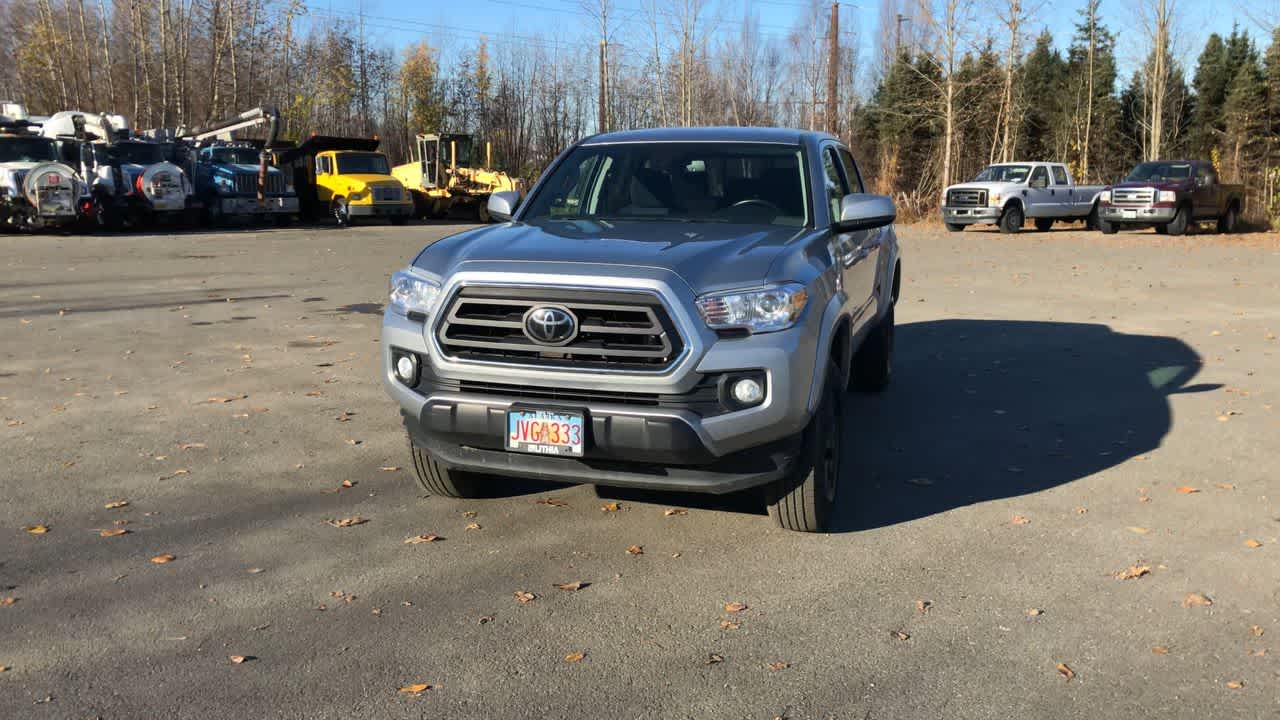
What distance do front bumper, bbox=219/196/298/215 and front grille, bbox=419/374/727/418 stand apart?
1185 inches

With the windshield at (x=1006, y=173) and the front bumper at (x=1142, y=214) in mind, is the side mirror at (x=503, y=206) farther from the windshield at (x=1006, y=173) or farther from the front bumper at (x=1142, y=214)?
the windshield at (x=1006, y=173)

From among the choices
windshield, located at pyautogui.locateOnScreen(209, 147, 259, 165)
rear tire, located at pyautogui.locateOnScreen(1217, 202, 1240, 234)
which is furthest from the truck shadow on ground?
windshield, located at pyautogui.locateOnScreen(209, 147, 259, 165)

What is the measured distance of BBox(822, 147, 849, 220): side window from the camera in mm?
6093

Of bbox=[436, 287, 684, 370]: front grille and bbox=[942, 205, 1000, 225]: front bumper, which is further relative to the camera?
bbox=[942, 205, 1000, 225]: front bumper

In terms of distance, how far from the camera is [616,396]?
4.54m

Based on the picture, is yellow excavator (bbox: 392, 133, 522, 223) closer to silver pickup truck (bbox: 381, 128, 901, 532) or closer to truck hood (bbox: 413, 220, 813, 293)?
truck hood (bbox: 413, 220, 813, 293)

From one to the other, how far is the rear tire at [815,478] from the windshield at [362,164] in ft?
107

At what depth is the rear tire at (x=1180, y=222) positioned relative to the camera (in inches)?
1103

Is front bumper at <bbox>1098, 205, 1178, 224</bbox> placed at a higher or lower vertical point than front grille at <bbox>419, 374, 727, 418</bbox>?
higher

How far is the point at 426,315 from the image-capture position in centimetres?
488

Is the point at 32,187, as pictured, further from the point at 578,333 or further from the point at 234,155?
the point at 578,333

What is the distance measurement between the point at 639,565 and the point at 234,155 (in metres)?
32.4

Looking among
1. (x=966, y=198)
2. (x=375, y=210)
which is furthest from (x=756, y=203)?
(x=375, y=210)

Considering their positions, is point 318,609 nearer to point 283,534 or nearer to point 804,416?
point 283,534
